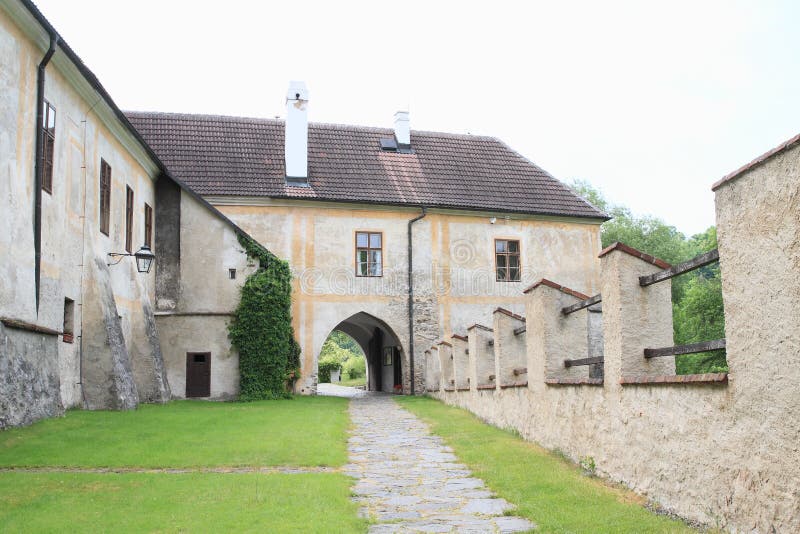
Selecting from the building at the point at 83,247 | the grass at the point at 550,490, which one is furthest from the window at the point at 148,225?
the grass at the point at 550,490

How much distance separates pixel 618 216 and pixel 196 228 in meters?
36.1

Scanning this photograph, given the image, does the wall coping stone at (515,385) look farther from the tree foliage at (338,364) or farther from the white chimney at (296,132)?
the tree foliage at (338,364)

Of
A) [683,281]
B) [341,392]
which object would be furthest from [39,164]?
[683,281]

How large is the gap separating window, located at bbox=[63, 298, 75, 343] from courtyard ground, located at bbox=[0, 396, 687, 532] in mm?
2634

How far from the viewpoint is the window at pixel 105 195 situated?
18188mm

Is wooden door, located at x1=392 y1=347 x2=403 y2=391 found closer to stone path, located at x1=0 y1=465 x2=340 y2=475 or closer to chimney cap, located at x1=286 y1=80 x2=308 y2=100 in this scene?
chimney cap, located at x1=286 y1=80 x2=308 y2=100

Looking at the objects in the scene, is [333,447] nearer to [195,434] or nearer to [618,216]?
[195,434]

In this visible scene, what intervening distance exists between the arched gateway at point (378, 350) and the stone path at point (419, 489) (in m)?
16.0

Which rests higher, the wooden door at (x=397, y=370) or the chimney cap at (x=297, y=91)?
the chimney cap at (x=297, y=91)

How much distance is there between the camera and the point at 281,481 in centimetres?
805

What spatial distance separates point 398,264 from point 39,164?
591 inches

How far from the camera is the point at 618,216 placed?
53.4 m

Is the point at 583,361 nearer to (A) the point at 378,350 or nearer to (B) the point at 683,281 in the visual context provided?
(A) the point at 378,350

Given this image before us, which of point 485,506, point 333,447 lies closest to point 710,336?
point 333,447
